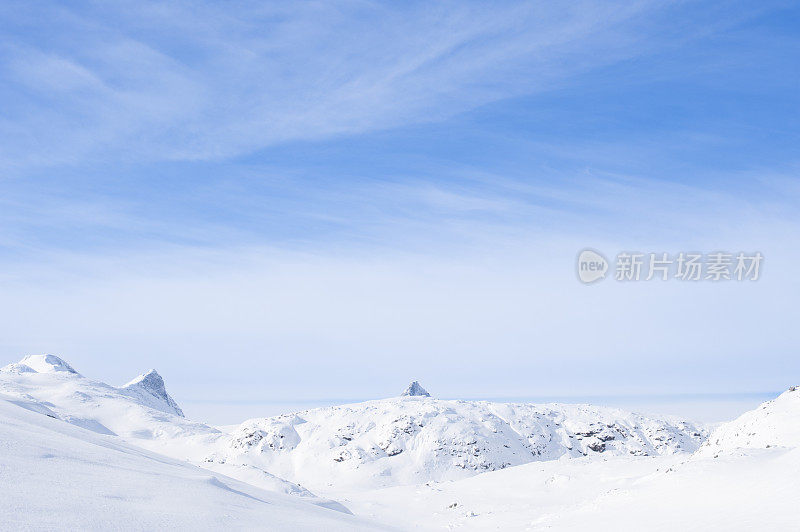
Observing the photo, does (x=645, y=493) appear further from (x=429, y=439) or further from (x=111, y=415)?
(x=111, y=415)

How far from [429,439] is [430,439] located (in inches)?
6.8

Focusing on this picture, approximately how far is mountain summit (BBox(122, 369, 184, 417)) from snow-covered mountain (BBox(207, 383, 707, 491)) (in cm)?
8827

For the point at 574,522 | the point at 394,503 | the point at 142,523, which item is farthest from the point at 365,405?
the point at 142,523

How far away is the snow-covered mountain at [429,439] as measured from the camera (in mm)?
65438

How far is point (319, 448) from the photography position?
2793 inches

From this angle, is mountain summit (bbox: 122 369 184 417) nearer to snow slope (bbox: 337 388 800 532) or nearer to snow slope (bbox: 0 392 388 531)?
snow slope (bbox: 337 388 800 532)

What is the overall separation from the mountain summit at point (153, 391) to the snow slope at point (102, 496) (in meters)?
154

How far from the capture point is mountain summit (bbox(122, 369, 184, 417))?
15750 centimetres

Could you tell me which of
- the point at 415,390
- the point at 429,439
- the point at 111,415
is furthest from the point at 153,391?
the point at 429,439

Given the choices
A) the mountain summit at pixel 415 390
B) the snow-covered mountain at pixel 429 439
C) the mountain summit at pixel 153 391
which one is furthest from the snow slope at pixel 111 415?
the mountain summit at pixel 415 390

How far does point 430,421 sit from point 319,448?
14.2 metres

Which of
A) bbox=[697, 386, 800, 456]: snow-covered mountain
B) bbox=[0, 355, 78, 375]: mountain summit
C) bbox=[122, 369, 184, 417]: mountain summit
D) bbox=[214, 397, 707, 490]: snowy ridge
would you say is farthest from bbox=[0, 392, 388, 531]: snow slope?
bbox=[0, 355, 78, 375]: mountain summit

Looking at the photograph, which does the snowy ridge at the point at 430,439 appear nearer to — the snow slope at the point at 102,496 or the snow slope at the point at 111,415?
the snow slope at the point at 111,415

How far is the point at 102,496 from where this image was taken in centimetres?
938
